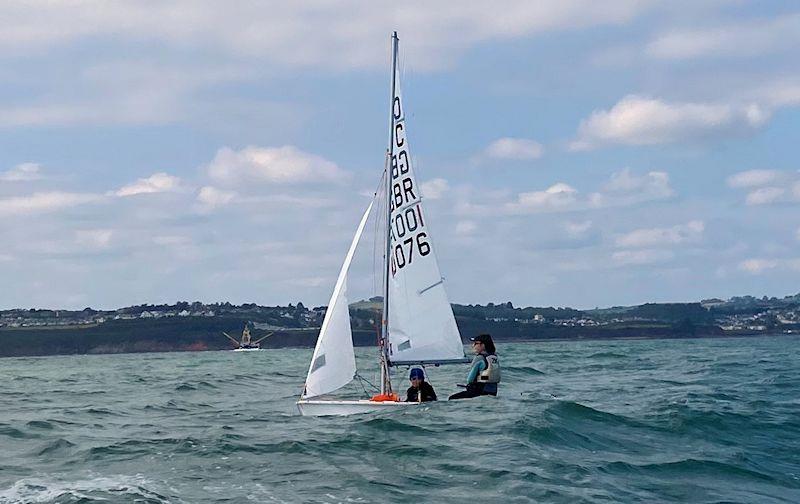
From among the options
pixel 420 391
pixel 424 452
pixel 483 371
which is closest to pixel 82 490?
pixel 424 452

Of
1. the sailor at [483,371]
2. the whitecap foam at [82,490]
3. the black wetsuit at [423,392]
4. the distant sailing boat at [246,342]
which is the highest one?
the distant sailing boat at [246,342]

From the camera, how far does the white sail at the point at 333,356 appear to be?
74.6 ft

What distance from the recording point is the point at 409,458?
655 inches

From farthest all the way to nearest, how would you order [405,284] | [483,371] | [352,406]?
1. [405,284]
2. [483,371]
3. [352,406]

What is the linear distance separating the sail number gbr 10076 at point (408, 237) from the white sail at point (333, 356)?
1758mm

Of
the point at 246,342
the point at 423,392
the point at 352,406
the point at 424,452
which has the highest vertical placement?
the point at 246,342

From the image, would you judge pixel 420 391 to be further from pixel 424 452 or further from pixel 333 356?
pixel 424 452

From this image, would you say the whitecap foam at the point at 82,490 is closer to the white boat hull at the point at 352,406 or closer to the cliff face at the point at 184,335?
the white boat hull at the point at 352,406

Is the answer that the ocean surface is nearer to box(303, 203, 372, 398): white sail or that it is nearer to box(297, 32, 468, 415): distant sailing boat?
box(303, 203, 372, 398): white sail

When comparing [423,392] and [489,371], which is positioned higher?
[489,371]

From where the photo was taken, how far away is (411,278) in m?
24.2

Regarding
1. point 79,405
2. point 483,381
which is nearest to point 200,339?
point 79,405

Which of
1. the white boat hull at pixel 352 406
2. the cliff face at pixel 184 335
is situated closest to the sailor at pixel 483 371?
the white boat hull at pixel 352 406

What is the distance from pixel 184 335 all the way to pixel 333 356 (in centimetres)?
12636
